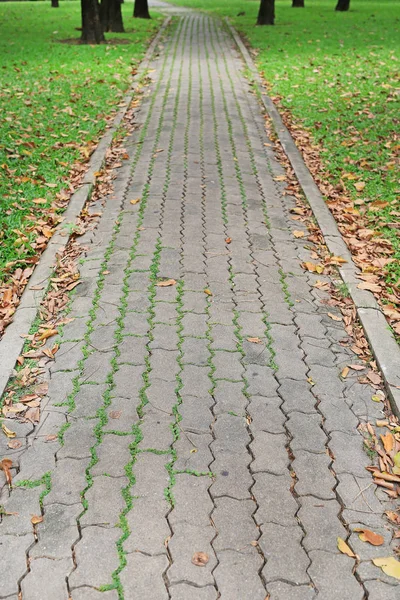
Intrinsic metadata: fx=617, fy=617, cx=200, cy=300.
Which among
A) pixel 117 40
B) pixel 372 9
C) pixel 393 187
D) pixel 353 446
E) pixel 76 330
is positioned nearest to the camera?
pixel 353 446

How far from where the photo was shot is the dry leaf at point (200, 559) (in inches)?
107

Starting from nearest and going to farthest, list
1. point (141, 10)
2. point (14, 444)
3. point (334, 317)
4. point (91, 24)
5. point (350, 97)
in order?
point (14, 444) → point (334, 317) → point (350, 97) → point (91, 24) → point (141, 10)

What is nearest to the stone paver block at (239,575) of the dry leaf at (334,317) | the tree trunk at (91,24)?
the dry leaf at (334,317)

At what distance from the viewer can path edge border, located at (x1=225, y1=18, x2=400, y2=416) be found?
398cm

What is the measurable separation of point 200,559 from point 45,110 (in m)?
9.06

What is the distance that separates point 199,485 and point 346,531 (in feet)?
2.45

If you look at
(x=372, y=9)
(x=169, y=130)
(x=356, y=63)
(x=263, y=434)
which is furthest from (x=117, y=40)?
(x=263, y=434)

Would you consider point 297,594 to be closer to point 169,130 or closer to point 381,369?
point 381,369

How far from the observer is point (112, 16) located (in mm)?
19047

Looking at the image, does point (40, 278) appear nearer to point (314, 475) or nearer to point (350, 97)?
point (314, 475)

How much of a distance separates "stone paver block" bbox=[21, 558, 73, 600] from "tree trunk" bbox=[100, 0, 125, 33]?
19005 millimetres

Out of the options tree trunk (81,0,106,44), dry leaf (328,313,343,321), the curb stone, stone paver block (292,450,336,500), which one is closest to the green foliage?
dry leaf (328,313,343,321)

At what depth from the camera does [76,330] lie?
446 centimetres

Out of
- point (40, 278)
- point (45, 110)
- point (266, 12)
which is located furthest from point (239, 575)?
point (266, 12)
